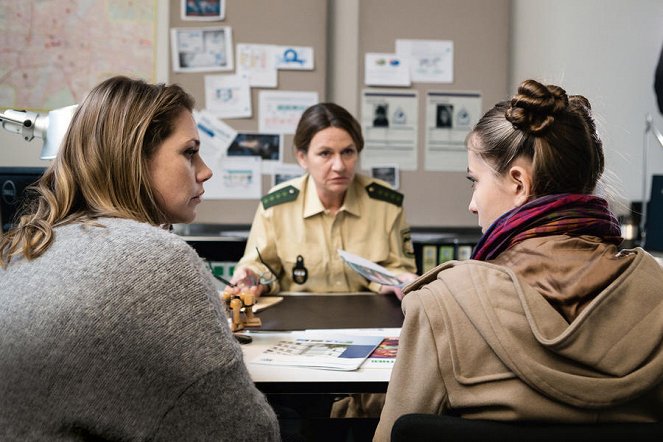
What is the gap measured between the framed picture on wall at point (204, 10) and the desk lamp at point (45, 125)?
1.59 m

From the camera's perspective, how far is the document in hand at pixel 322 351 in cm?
139

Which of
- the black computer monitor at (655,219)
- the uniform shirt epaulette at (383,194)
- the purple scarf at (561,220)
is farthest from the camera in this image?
the black computer monitor at (655,219)

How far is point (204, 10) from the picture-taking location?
3.33 metres

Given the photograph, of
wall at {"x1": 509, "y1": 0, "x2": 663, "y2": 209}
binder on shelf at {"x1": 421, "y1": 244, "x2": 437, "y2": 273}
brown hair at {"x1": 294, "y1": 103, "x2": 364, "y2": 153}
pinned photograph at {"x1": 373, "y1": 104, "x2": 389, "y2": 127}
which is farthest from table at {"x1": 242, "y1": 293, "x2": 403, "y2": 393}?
wall at {"x1": 509, "y1": 0, "x2": 663, "y2": 209}

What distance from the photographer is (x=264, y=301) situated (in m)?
2.11

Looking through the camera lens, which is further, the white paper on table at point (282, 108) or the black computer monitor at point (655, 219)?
the white paper on table at point (282, 108)

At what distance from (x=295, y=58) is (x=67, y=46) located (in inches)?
44.0

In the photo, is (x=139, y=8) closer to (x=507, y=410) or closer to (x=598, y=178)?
(x=598, y=178)

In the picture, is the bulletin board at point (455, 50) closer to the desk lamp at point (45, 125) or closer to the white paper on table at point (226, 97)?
the white paper on table at point (226, 97)

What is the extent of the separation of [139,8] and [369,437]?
2574 mm

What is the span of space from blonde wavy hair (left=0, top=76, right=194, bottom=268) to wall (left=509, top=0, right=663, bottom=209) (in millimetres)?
2670

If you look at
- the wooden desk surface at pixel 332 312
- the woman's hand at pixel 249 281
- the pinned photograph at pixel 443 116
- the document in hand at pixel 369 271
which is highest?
the pinned photograph at pixel 443 116

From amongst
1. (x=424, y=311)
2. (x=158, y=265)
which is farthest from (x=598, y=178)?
(x=158, y=265)

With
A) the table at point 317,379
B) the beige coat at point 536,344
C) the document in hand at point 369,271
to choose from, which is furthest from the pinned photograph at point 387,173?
the beige coat at point 536,344
